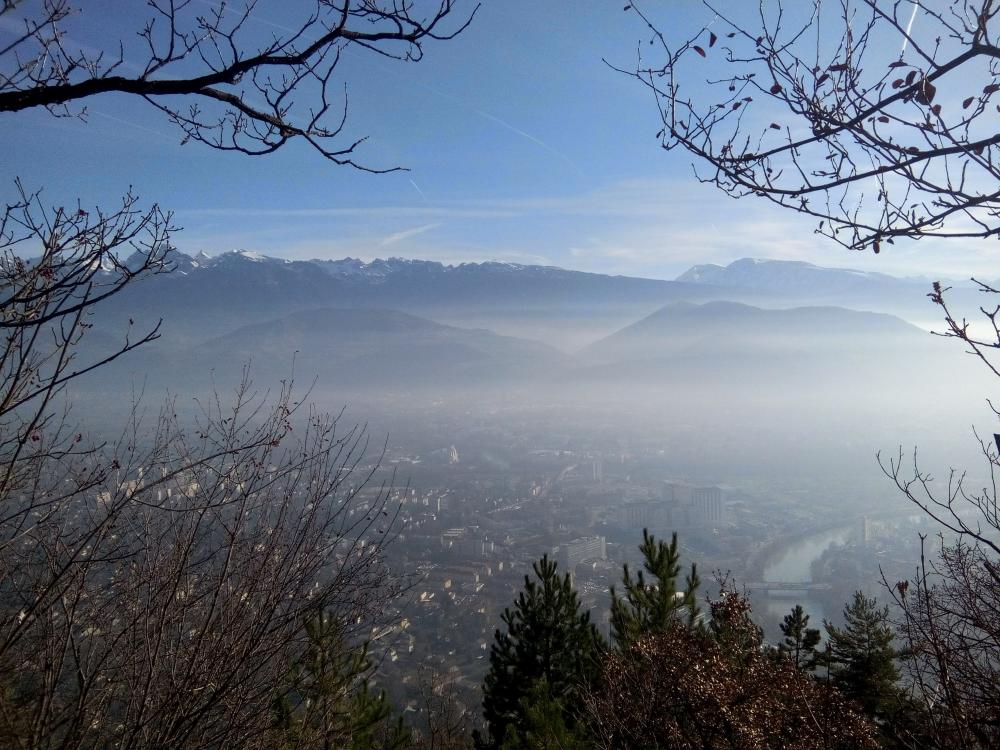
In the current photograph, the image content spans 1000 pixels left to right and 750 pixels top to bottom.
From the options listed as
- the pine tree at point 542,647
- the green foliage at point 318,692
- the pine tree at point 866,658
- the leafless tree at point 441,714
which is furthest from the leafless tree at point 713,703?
the leafless tree at point 441,714

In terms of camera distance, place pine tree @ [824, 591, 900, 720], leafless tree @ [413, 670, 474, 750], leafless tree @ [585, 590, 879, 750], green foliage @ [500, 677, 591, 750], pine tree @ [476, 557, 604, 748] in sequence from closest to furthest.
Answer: leafless tree @ [585, 590, 879, 750]
green foliage @ [500, 677, 591, 750]
pine tree @ [824, 591, 900, 720]
pine tree @ [476, 557, 604, 748]
leafless tree @ [413, 670, 474, 750]

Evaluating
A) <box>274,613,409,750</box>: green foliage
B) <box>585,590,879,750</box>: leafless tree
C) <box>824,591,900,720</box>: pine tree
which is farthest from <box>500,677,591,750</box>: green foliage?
<box>824,591,900,720</box>: pine tree

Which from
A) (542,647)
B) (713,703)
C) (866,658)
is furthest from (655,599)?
(866,658)

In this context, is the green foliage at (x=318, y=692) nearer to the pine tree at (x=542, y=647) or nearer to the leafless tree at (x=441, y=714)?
the pine tree at (x=542, y=647)

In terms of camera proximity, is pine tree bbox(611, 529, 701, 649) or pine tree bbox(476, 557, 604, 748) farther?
pine tree bbox(476, 557, 604, 748)

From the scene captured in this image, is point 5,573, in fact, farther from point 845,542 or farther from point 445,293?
point 445,293

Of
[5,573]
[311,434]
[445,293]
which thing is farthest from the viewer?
[445,293]

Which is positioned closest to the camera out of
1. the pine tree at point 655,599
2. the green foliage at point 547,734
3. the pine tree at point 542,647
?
the green foliage at point 547,734

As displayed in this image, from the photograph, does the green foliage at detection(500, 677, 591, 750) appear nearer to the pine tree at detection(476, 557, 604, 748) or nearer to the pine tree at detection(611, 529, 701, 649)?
the pine tree at detection(611, 529, 701, 649)

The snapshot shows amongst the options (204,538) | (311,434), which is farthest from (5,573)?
(311,434)

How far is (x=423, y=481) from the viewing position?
3042 cm

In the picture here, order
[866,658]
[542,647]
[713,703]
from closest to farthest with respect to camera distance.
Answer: [713,703], [866,658], [542,647]

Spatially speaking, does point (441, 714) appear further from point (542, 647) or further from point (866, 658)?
point (866, 658)

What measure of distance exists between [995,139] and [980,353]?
2.35 ft
